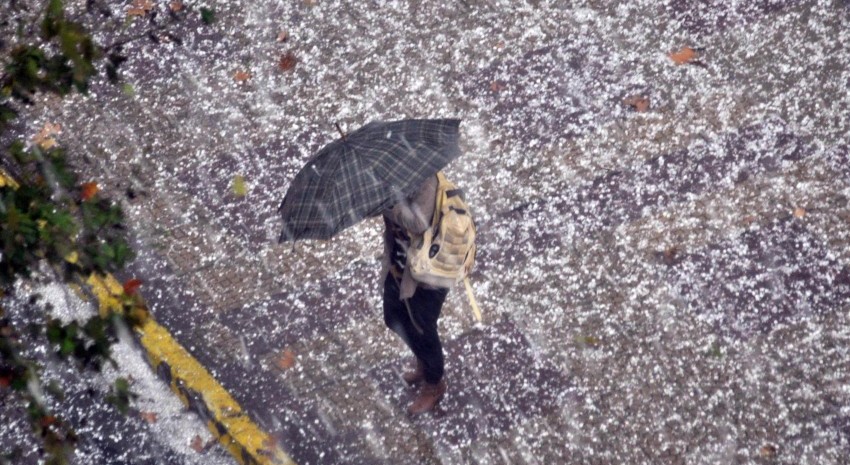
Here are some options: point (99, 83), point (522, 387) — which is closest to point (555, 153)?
point (522, 387)

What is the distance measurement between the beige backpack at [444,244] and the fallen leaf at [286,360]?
1517 millimetres

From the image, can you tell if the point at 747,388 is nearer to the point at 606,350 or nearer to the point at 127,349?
the point at 606,350

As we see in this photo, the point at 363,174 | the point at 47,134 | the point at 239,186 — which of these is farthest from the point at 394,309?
the point at 47,134

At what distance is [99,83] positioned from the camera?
677 centimetres

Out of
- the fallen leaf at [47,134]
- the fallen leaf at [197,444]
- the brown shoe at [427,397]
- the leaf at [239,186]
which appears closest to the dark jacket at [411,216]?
the brown shoe at [427,397]

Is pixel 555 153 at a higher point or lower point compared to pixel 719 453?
higher

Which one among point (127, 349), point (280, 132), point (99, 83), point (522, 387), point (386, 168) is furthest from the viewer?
point (99, 83)

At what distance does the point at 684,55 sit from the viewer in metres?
6.57

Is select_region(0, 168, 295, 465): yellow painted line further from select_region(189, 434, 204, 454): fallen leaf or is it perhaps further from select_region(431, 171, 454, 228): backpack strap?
select_region(431, 171, 454, 228): backpack strap

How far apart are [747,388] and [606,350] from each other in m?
0.76

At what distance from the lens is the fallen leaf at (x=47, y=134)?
6.21 m

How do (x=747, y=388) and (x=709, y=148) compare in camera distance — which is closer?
(x=747, y=388)

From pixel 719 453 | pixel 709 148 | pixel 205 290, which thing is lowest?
pixel 719 453

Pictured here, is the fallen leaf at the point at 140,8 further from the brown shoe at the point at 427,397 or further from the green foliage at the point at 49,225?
the green foliage at the point at 49,225
